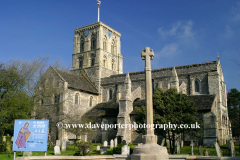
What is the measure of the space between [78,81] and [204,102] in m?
20.7

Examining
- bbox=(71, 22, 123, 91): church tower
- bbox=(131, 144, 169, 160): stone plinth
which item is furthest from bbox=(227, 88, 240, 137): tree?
bbox=(131, 144, 169, 160): stone plinth

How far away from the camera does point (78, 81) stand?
1628 inches

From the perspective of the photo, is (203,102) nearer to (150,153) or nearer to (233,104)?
(150,153)

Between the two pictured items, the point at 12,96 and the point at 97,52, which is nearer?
the point at 12,96

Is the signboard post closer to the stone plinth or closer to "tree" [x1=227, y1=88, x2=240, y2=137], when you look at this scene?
the stone plinth

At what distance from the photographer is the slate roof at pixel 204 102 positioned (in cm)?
2994

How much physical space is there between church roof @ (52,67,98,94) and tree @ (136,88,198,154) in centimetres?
1557

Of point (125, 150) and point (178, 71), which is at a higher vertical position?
point (178, 71)

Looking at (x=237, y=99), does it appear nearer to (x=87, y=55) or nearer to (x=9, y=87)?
(x=87, y=55)

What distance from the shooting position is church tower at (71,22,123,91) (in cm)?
4597

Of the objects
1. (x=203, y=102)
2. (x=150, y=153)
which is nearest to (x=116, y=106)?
(x=203, y=102)

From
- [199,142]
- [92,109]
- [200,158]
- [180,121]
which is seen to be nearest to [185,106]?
[180,121]

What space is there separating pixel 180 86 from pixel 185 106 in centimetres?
1051

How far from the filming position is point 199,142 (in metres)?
29.5
